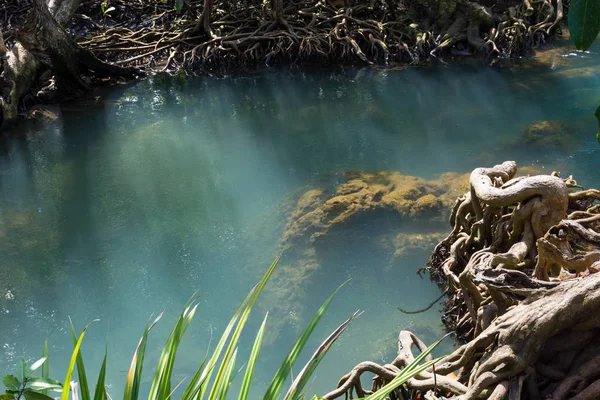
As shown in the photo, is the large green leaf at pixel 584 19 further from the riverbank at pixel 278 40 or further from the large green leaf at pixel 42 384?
the riverbank at pixel 278 40

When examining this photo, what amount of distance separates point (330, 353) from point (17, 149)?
5.80 metres

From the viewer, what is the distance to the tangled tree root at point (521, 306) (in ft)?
7.60

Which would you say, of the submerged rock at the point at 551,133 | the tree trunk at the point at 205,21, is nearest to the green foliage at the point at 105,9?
the tree trunk at the point at 205,21

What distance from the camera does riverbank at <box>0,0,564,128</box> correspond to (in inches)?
380

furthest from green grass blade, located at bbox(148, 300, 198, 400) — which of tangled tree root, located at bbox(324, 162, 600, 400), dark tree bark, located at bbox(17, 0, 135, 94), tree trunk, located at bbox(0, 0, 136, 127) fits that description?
dark tree bark, located at bbox(17, 0, 135, 94)

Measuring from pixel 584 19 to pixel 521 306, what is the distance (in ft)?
6.14

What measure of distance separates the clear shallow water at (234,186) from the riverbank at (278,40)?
1.70 feet

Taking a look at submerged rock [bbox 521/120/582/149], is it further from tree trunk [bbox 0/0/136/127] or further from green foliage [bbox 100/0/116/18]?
green foliage [bbox 100/0/116/18]

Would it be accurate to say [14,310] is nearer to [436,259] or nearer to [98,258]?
[98,258]

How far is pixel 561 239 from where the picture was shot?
9.68 ft

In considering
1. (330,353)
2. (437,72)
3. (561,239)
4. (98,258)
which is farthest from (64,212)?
(437,72)

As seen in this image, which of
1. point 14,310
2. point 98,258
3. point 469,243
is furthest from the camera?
point 98,258

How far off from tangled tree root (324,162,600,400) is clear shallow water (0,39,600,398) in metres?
0.94

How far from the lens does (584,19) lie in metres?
0.80
